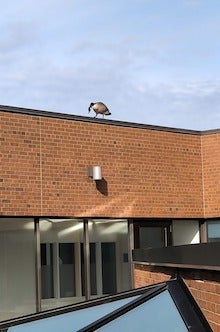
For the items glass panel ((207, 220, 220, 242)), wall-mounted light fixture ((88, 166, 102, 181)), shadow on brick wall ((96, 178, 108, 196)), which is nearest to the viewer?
wall-mounted light fixture ((88, 166, 102, 181))

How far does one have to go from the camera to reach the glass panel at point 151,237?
13.7 m

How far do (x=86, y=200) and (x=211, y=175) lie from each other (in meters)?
3.67

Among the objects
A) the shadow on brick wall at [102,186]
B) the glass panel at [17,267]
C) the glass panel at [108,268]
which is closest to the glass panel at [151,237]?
the glass panel at [108,268]

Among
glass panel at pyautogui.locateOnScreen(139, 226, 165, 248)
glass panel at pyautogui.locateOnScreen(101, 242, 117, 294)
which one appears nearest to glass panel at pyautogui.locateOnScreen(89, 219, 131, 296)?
glass panel at pyautogui.locateOnScreen(101, 242, 117, 294)

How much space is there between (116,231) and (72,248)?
1226 millimetres

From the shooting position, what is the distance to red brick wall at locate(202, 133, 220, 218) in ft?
47.8

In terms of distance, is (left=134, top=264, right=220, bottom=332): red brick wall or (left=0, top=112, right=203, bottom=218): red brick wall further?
(left=0, top=112, right=203, bottom=218): red brick wall

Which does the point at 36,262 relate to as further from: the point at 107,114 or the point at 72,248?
the point at 107,114

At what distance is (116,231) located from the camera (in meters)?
13.3

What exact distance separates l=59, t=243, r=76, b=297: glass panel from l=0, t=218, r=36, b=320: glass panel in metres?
0.66

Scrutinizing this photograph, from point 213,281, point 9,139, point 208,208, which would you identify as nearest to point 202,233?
point 208,208

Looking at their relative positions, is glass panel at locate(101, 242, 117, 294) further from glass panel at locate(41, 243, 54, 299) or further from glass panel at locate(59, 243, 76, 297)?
glass panel at locate(41, 243, 54, 299)

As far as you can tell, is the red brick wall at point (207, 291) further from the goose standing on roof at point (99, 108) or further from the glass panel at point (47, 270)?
the goose standing on roof at point (99, 108)

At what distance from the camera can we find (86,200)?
41.3 feet
